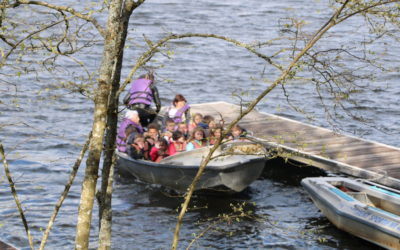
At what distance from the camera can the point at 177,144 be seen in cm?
1415

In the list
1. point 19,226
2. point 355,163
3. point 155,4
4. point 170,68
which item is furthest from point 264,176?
point 155,4

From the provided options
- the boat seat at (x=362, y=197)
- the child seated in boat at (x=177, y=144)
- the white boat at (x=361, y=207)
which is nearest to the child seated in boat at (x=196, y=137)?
the child seated in boat at (x=177, y=144)

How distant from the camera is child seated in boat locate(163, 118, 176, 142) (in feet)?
46.6

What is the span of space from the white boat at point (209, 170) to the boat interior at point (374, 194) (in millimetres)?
1440

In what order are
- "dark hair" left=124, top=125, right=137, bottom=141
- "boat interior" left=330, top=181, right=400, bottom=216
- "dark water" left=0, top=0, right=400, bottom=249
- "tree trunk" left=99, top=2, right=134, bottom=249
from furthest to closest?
"dark hair" left=124, top=125, right=137, bottom=141, "dark water" left=0, top=0, right=400, bottom=249, "boat interior" left=330, top=181, right=400, bottom=216, "tree trunk" left=99, top=2, right=134, bottom=249

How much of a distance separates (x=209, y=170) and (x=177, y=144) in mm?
1259

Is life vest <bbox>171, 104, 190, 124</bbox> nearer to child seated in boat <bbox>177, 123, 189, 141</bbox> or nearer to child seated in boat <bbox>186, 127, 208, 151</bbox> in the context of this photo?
child seated in boat <bbox>177, 123, 189, 141</bbox>

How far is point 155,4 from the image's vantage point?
3369 cm

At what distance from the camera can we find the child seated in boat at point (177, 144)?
1407 centimetres

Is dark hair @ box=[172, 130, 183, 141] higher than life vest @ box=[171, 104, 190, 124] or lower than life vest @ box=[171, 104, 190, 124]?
lower

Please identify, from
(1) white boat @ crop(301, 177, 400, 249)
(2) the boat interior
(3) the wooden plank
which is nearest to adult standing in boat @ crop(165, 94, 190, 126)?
(3) the wooden plank

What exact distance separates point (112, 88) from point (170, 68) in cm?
1805

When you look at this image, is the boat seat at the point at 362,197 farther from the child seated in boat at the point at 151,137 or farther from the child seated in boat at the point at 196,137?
the child seated in boat at the point at 151,137

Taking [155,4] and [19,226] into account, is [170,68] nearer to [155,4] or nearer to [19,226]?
[155,4]
